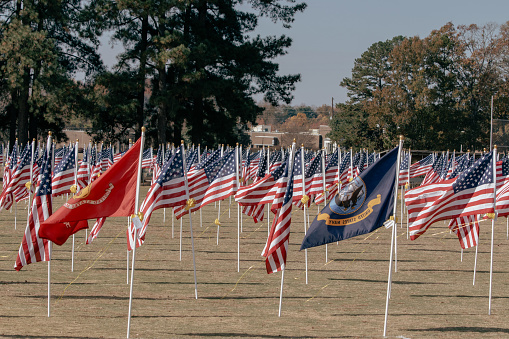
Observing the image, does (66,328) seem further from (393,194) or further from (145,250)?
(145,250)

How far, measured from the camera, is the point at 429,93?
6278cm

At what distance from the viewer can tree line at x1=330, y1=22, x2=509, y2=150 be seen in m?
63.2

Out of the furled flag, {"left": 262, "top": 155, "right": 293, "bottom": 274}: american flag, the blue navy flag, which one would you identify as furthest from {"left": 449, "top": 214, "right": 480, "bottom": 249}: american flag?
{"left": 262, "top": 155, "right": 293, "bottom": 274}: american flag

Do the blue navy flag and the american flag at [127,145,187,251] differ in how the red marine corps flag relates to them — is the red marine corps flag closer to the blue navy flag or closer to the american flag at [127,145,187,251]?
the american flag at [127,145,187,251]

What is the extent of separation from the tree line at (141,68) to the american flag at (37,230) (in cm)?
3403

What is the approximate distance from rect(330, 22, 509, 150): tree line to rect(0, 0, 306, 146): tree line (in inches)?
589

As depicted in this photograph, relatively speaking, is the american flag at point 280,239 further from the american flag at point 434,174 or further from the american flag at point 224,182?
the american flag at point 434,174

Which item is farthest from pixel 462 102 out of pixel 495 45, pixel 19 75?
pixel 19 75

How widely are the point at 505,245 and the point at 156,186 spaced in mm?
16110

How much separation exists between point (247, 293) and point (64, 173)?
4.77m

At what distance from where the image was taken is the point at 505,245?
23.2 m

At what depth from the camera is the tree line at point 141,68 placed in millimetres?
45250

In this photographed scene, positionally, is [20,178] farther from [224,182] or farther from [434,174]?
[434,174]

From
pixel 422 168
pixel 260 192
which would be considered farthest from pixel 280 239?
pixel 422 168
